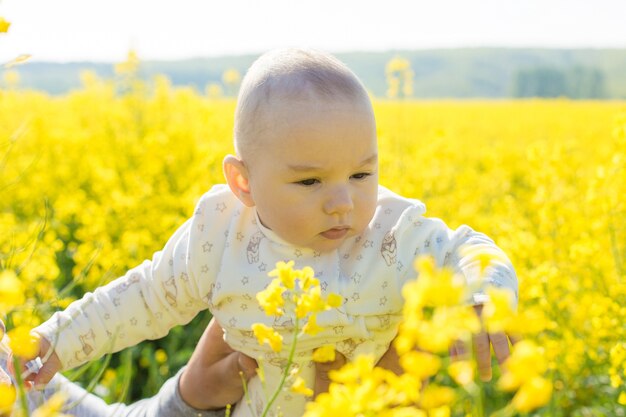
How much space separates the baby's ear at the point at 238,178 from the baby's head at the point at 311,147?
70 millimetres

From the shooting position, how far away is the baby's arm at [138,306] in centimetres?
174

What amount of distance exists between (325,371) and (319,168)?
46cm

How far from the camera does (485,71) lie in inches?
3521

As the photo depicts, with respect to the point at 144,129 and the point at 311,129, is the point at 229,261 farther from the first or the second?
the point at 144,129

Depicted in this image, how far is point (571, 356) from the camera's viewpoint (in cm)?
286

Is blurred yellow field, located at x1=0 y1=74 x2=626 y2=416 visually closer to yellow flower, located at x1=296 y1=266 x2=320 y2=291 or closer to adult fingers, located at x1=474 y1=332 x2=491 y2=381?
adult fingers, located at x1=474 y1=332 x2=491 y2=381

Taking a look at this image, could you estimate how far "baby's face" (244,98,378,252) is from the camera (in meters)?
1.58

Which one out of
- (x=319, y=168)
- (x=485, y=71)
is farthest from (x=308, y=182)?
(x=485, y=71)

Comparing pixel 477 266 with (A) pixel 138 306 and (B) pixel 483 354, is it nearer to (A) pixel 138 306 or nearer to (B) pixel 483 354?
(B) pixel 483 354

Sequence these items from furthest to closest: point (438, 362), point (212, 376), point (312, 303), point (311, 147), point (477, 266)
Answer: point (212, 376)
point (311, 147)
point (477, 266)
point (312, 303)
point (438, 362)

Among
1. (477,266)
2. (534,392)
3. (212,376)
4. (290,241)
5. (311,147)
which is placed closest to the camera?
(534,392)

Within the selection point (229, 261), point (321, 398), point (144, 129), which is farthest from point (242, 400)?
point (144, 129)

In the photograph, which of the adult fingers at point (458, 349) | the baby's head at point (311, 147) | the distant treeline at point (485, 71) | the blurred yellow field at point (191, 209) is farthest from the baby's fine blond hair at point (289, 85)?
the distant treeline at point (485, 71)

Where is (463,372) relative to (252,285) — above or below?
above
